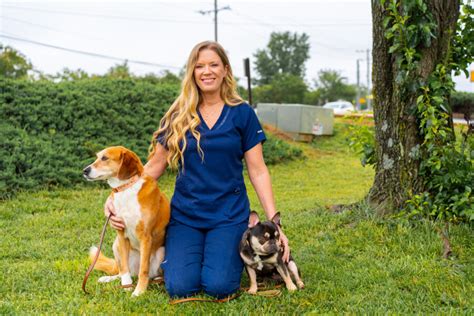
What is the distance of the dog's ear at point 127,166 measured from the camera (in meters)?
3.51

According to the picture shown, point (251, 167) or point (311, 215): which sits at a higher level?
point (251, 167)

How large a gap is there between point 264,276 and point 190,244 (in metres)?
0.61

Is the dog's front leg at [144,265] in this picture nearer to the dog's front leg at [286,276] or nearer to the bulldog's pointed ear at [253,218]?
the bulldog's pointed ear at [253,218]

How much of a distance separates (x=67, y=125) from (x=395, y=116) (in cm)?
671

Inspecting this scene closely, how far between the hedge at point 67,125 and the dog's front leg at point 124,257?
4.10 meters

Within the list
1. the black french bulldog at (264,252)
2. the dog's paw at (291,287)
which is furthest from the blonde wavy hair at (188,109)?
the dog's paw at (291,287)

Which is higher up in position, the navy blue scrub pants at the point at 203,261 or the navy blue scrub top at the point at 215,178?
the navy blue scrub top at the point at 215,178

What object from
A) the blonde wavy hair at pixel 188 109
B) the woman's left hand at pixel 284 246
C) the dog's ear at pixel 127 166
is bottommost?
the woman's left hand at pixel 284 246

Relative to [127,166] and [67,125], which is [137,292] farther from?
[67,125]

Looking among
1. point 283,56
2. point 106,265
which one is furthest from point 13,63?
point 283,56

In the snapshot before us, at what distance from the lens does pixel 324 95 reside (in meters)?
63.0

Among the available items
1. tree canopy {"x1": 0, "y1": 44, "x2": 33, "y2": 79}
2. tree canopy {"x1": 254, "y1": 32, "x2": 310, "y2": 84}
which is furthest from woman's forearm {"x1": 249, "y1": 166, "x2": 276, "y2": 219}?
tree canopy {"x1": 254, "y1": 32, "x2": 310, "y2": 84}

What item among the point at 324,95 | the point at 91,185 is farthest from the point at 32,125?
the point at 324,95

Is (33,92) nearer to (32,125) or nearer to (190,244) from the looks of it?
(32,125)
